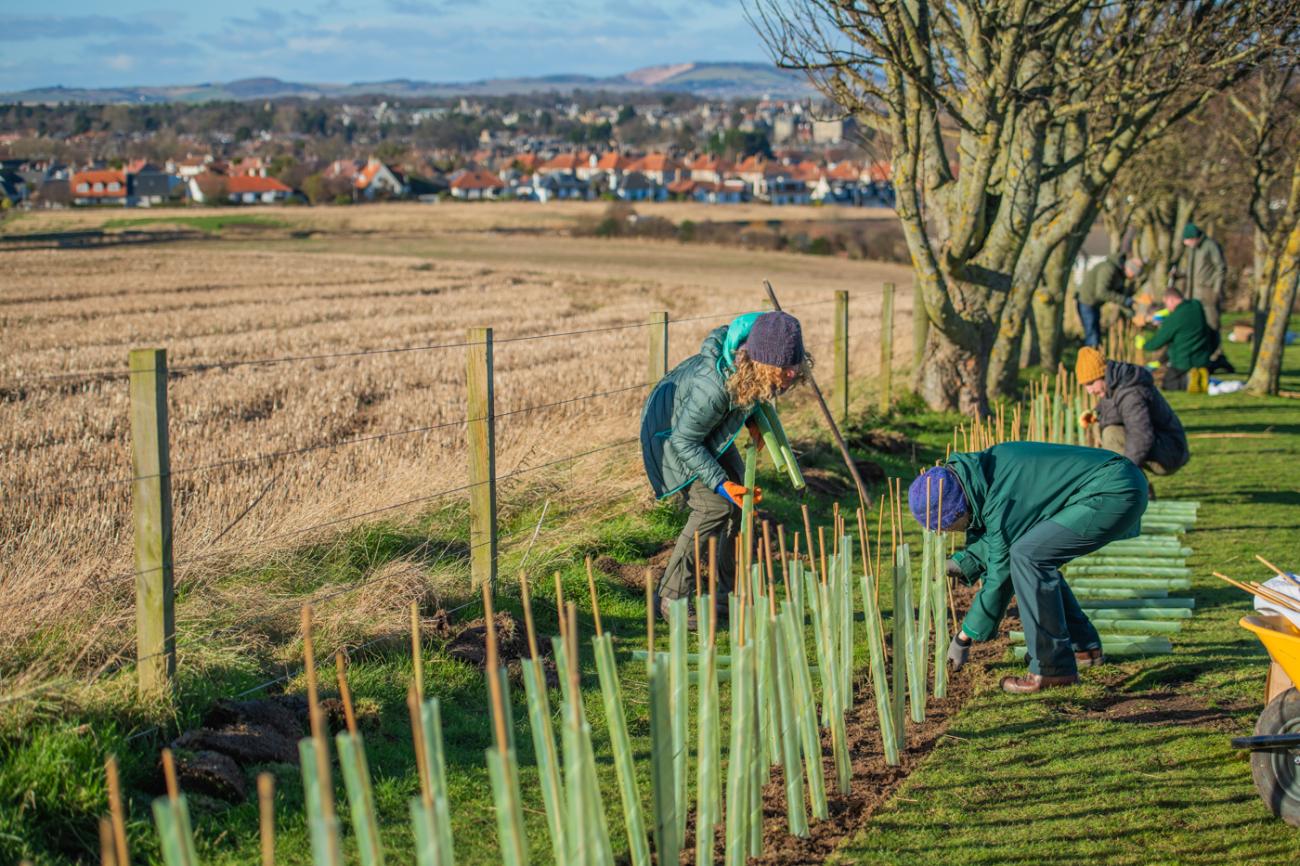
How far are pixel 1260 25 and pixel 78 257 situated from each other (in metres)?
36.1

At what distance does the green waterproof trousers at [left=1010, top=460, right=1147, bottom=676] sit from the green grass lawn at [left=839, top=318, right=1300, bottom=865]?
25cm

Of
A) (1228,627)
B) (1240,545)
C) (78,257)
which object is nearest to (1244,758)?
(1228,627)

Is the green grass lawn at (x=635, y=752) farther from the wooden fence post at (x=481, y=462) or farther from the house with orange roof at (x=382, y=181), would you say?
the house with orange roof at (x=382, y=181)

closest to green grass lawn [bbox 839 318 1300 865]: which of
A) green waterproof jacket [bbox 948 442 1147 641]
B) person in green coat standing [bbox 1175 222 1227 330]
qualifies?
green waterproof jacket [bbox 948 442 1147 641]

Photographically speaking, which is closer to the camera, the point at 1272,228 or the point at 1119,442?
the point at 1119,442

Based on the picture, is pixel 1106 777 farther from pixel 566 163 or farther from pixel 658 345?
pixel 566 163

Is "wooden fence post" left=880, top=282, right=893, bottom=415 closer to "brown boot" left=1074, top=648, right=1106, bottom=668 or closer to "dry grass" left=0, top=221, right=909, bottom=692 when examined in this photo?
"dry grass" left=0, top=221, right=909, bottom=692

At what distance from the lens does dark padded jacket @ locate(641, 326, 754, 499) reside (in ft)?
20.5

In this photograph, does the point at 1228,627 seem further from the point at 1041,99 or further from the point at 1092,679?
the point at 1041,99

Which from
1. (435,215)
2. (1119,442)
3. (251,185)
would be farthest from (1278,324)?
(251,185)

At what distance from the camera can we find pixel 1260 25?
1212 cm

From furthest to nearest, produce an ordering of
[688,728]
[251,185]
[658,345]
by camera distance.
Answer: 1. [251,185]
2. [658,345]
3. [688,728]

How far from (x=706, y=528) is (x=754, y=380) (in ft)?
3.36

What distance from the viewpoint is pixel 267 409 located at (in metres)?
13.4
